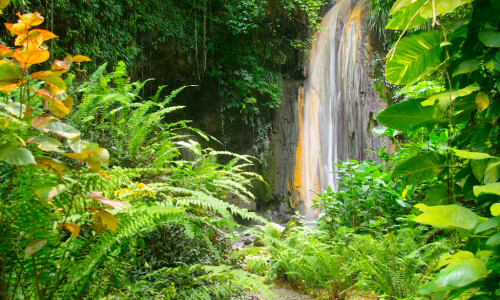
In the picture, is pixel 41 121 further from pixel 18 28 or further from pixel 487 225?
pixel 487 225

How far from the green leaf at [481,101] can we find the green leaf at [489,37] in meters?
0.11

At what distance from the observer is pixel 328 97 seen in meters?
10.2

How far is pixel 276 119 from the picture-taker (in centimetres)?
1010

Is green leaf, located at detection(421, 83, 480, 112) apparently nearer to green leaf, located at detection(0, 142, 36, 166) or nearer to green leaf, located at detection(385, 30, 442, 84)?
green leaf, located at detection(385, 30, 442, 84)

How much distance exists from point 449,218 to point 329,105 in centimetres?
1000

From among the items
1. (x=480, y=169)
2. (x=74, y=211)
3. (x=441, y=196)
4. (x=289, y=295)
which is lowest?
(x=289, y=295)

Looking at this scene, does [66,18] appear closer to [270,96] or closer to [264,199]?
[270,96]

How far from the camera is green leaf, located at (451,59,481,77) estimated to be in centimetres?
68

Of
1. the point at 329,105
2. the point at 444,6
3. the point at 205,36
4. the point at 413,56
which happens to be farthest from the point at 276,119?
the point at 444,6

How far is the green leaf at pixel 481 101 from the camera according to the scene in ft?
2.18

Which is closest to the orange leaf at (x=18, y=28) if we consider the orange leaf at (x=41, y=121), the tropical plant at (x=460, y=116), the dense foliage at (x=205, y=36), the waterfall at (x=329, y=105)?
the orange leaf at (x=41, y=121)

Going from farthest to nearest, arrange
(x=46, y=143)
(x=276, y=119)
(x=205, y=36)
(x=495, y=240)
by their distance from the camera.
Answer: (x=276, y=119)
(x=205, y=36)
(x=46, y=143)
(x=495, y=240)

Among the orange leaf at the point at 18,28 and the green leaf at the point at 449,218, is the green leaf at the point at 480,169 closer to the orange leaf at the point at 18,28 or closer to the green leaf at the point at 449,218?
the green leaf at the point at 449,218

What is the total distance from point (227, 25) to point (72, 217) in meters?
7.76
